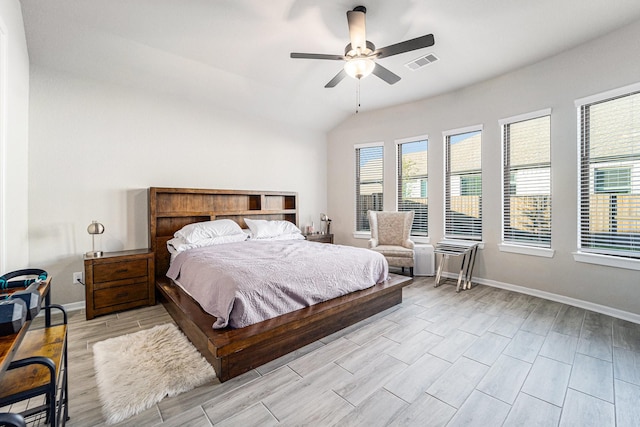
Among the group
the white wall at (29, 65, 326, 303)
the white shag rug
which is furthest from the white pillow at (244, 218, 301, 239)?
the white shag rug

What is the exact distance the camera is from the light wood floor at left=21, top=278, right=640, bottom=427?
168 centimetres

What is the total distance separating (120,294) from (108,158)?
1.71m

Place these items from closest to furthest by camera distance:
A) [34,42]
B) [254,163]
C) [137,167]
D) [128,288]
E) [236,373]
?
[236,373], [34,42], [128,288], [137,167], [254,163]

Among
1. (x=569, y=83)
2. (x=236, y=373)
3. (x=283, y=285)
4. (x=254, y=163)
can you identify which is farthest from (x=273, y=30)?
(x=569, y=83)

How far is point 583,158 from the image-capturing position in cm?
339

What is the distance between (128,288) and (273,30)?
133 inches

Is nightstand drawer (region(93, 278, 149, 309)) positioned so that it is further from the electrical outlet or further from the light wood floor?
the electrical outlet

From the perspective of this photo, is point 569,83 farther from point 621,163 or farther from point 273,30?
point 273,30

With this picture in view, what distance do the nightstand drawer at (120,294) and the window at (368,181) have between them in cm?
385

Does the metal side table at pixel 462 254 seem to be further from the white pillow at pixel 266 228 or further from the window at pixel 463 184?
the white pillow at pixel 266 228

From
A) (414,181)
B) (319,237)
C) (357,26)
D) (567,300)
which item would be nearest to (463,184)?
(414,181)

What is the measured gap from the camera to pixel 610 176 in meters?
3.20

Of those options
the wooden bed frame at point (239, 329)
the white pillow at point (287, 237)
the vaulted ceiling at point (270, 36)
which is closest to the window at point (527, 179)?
the vaulted ceiling at point (270, 36)

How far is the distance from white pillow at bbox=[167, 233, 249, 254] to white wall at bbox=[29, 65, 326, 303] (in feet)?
1.86
